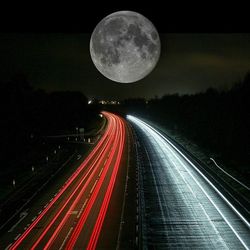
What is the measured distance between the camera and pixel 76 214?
116 ft

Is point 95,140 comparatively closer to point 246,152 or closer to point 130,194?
point 246,152

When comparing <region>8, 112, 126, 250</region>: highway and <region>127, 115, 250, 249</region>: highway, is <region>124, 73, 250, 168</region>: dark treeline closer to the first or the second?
<region>127, 115, 250, 249</region>: highway

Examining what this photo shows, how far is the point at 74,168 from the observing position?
5784 centimetres

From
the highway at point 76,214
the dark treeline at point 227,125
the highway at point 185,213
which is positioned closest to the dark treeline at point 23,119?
the highway at point 76,214

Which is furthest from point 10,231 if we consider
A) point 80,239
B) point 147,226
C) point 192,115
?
point 192,115

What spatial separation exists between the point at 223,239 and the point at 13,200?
20.5 metres

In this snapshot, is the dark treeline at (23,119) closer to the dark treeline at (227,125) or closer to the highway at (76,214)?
the highway at (76,214)

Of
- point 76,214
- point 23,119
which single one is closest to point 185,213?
point 76,214

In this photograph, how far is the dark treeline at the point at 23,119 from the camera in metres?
89.2

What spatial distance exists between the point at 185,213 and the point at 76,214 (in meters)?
8.22

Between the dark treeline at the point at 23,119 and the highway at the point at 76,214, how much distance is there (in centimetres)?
3309

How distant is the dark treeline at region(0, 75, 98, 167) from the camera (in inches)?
3510

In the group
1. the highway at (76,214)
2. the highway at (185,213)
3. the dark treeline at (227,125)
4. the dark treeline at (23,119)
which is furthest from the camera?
the dark treeline at (23,119)

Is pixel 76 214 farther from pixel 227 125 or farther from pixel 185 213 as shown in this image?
pixel 227 125
